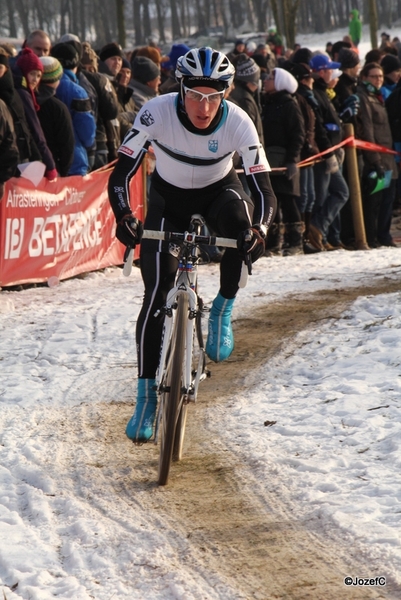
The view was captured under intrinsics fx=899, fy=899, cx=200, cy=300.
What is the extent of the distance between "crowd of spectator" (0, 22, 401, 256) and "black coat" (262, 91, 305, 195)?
0.04ft

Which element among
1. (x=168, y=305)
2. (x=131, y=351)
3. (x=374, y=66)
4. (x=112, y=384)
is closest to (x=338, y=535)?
(x=168, y=305)

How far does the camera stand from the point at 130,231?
4.73m

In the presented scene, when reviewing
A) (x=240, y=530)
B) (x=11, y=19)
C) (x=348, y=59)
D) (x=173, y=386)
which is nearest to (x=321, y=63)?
(x=348, y=59)

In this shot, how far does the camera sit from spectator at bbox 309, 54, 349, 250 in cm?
1297

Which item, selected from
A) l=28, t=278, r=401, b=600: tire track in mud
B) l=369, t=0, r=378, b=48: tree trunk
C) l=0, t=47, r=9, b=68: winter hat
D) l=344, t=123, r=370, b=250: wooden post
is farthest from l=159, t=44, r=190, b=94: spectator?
l=369, t=0, r=378, b=48: tree trunk

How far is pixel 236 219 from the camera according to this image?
5305mm

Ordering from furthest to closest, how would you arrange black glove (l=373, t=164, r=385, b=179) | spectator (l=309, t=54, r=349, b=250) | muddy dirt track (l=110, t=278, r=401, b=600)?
black glove (l=373, t=164, r=385, b=179) < spectator (l=309, t=54, r=349, b=250) < muddy dirt track (l=110, t=278, r=401, b=600)

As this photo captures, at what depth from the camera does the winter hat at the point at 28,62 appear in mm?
9594

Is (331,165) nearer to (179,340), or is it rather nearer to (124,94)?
(124,94)

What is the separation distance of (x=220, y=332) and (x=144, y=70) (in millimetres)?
7296

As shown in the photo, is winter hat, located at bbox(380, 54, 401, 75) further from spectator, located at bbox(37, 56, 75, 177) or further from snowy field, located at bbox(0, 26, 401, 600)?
spectator, located at bbox(37, 56, 75, 177)

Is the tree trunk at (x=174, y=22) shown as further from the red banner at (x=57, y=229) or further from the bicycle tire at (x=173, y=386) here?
the bicycle tire at (x=173, y=386)

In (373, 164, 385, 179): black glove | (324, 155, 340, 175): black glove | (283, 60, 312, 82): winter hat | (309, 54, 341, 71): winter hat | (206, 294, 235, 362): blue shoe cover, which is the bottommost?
(206, 294, 235, 362): blue shoe cover

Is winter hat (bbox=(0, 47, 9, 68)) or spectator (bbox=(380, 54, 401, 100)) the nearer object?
winter hat (bbox=(0, 47, 9, 68))
